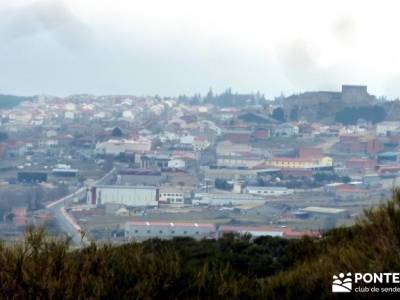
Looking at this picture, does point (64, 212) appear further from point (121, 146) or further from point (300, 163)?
point (121, 146)

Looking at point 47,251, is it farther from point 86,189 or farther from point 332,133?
point 332,133

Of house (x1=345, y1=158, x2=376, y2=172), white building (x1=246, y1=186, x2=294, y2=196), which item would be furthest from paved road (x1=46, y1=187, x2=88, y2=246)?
house (x1=345, y1=158, x2=376, y2=172)

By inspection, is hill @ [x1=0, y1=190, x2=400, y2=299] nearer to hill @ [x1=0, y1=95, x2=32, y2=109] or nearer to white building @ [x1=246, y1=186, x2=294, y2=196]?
white building @ [x1=246, y1=186, x2=294, y2=196]

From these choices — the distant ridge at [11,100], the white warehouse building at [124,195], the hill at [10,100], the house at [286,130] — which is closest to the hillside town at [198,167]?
the white warehouse building at [124,195]

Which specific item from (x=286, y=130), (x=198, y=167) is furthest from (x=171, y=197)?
(x=286, y=130)

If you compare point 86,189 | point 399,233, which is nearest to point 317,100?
point 86,189
